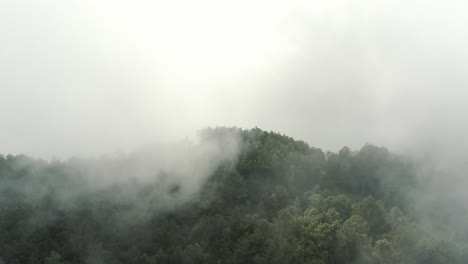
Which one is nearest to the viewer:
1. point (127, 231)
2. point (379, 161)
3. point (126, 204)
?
point (127, 231)

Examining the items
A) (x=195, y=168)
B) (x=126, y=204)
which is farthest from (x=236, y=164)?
(x=126, y=204)

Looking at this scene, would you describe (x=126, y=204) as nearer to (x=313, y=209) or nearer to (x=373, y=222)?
(x=313, y=209)

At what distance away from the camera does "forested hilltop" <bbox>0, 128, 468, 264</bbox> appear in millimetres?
29953

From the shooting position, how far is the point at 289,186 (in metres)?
41.5

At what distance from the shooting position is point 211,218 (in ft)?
108

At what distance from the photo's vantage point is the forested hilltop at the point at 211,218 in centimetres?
2995

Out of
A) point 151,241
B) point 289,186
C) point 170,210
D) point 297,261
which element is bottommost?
point 297,261

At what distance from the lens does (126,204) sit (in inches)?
1346

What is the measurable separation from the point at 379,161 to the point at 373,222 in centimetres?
1286

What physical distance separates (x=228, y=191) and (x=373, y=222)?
30.9 feet

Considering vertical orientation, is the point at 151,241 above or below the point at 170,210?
below

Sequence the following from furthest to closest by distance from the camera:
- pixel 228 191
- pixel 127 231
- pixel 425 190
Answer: pixel 425 190 → pixel 228 191 → pixel 127 231

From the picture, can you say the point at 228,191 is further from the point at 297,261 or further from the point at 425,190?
the point at 425,190

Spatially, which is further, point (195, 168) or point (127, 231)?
point (195, 168)
